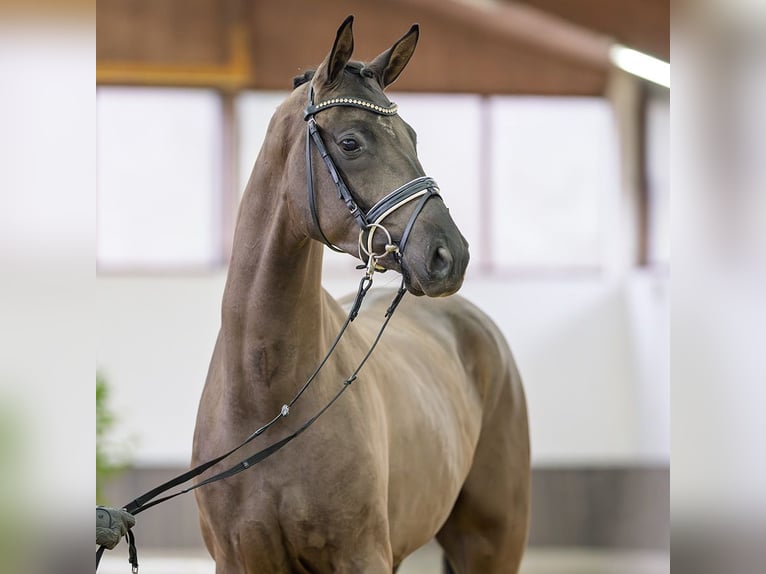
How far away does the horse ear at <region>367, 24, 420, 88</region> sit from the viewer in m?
1.77

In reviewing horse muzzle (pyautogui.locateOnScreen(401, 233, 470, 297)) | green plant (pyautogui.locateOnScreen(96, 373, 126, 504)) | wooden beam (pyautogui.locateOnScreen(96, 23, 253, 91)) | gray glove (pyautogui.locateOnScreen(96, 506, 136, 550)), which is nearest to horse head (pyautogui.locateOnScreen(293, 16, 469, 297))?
horse muzzle (pyautogui.locateOnScreen(401, 233, 470, 297))

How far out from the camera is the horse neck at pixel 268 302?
1.78 metres

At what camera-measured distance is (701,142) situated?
62 centimetres

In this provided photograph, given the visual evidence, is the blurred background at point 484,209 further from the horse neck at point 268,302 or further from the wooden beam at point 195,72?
the horse neck at point 268,302

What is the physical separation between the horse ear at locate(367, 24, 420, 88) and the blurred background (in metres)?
3.89

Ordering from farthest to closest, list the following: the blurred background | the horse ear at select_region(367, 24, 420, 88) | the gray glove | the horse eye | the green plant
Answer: the blurred background, the green plant, the horse ear at select_region(367, 24, 420, 88), the horse eye, the gray glove

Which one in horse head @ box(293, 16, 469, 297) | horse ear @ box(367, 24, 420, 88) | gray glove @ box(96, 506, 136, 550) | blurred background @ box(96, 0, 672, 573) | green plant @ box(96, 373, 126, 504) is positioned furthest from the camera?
blurred background @ box(96, 0, 672, 573)

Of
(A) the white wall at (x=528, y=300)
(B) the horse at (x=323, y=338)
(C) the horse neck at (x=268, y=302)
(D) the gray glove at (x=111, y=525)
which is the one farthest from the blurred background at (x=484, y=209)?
(D) the gray glove at (x=111, y=525)

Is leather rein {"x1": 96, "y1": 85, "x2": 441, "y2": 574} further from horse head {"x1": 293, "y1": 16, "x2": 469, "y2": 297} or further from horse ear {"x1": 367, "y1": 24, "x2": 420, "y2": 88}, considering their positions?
horse ear {"x1": 367, "y1": 24, "x2": 420, "y2": 88}

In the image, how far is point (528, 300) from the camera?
614 centimetres

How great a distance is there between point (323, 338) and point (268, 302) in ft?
0.50

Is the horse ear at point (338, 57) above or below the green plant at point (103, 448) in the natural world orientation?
above

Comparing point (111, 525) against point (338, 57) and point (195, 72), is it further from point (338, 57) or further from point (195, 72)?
point (195, 72)

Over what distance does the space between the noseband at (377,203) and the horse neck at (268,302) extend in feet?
0.37
